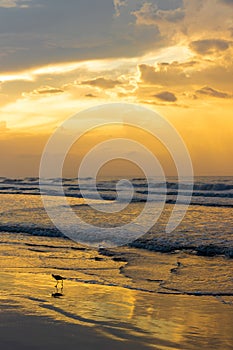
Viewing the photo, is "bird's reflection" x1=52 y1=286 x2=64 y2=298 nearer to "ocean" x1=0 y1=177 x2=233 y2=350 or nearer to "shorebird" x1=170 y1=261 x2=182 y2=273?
"ocean" x1=0 y1=177 x2=233 y2=350

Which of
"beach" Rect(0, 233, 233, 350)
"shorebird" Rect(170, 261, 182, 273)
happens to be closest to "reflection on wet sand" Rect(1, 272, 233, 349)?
"beach" Rect(0, 233, 233, 350)

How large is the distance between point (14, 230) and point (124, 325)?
52.4ft

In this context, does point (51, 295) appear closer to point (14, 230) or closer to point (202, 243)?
point (202, 243)

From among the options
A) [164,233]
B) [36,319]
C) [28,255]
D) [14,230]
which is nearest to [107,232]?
[164,233]

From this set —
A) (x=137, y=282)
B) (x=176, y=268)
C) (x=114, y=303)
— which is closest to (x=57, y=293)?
(x=114, y=303)

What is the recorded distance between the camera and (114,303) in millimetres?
10688

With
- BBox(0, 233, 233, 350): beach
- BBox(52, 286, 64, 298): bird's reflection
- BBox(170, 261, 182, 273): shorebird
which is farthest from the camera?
BBox(170, 261, 182, 273): shorebird

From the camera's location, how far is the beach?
827 cm

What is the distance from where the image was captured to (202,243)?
19406 millimetres

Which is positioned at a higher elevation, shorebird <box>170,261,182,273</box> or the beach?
shorebird <box>170,261,182,273</box>

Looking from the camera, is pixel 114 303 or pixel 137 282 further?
pixel 137 282

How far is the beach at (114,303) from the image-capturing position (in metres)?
8.27

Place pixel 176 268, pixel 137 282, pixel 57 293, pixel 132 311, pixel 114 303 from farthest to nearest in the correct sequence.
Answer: pixel 176 268, pixel 137 282, pixel 57 293, pixel 114 303, pixel 132 311

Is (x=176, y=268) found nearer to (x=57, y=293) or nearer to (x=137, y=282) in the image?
(x=137, y=282)
